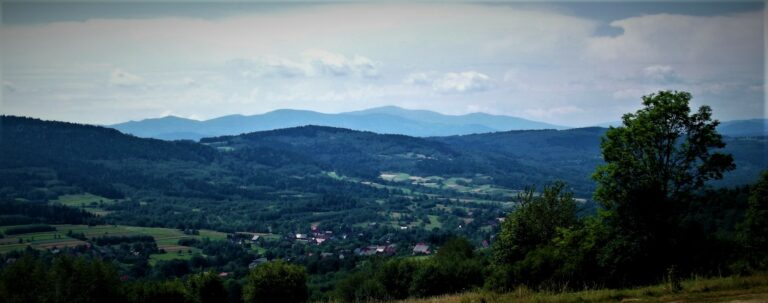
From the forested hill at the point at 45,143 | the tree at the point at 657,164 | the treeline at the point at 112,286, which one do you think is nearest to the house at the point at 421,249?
the treeline at the point at 112,286

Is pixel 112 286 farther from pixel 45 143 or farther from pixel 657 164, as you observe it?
pixel 45 143

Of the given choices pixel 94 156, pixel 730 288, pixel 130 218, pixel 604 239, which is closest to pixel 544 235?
pixel 604 239

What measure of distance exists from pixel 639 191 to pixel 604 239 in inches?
86.9

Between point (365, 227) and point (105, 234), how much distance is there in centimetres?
5186

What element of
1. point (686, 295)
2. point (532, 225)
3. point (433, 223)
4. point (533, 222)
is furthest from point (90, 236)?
point (686, 295)

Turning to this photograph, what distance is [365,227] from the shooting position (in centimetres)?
13025

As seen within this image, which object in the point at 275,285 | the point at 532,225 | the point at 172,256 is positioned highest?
the point at 532,225

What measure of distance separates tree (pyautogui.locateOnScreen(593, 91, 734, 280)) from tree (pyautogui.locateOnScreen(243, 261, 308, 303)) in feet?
69.1

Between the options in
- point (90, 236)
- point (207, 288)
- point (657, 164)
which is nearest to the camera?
point (657, 164)

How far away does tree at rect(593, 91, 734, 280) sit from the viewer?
21.4m

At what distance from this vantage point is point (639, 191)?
21625mm

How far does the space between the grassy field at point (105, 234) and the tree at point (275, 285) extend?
4738cm

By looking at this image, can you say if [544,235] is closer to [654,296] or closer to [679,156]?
[679,156]

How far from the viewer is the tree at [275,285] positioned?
123 ft
